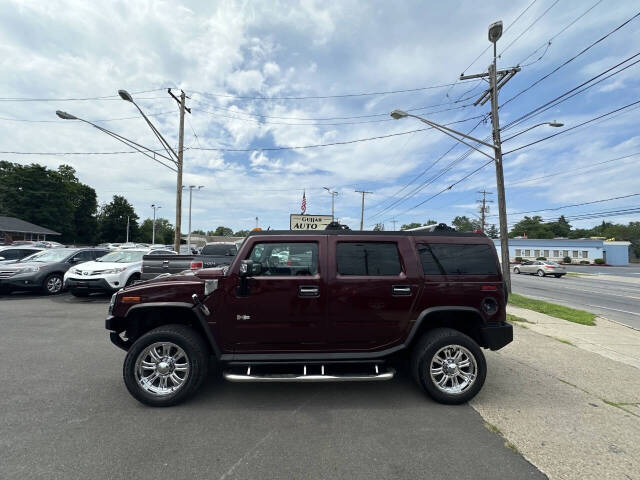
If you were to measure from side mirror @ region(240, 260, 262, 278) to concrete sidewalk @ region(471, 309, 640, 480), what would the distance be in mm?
2796

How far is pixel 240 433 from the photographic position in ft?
9.22

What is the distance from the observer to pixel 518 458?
251 cm

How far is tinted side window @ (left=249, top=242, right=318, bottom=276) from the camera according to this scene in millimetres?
3492

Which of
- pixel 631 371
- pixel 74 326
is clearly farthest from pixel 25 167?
pixel 631 371

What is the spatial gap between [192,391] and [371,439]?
191 centimetres

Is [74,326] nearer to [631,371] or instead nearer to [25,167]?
[631,371]

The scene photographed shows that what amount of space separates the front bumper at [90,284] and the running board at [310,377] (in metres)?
7.72

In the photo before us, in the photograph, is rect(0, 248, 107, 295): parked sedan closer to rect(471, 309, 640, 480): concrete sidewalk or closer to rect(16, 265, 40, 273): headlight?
rect(16, 265, 40, 273): headlight

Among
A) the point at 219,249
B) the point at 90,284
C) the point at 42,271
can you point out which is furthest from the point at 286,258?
the point at 42,271

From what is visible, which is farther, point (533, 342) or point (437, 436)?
point (533, 342)

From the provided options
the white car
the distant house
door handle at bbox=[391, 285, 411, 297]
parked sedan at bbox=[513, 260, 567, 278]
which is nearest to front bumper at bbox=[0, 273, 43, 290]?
the white car

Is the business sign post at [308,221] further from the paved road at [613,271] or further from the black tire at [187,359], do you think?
the paved road at [613,271]

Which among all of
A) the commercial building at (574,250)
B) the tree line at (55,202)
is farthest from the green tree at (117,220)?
the commercial building at (574,250)

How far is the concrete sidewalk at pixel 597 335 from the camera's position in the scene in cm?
556
